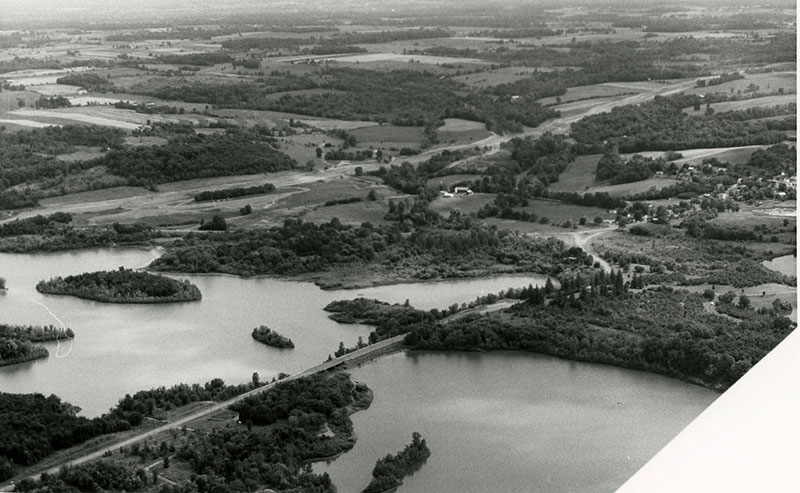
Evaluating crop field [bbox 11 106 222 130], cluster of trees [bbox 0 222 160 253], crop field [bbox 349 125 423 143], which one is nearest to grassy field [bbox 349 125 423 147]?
crop field [bbox 349 125 423 143]

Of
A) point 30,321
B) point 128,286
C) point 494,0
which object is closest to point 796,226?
point 494,0

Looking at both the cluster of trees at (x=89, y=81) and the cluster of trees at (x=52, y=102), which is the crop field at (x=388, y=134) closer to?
the cluster of trees at (x=89, y=81)

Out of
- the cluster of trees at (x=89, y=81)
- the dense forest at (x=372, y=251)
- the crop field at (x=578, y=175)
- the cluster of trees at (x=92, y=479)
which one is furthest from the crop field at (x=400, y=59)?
the cluster of trees at (x=92, y=479)

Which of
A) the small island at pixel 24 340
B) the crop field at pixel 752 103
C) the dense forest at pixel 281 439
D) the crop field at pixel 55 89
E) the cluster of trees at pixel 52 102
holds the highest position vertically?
the crop field at pixel 55 89

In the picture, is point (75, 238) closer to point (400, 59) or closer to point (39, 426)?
point (39, 426)

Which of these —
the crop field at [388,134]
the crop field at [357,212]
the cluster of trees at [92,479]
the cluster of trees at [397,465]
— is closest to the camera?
the cluster of trees at [92,479]

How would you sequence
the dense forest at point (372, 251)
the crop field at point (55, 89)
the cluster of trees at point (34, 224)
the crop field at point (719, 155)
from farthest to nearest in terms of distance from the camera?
the crop field at point (719, 155) → the dense forest at point (372, 251) → the crop field at point (55, 89) → the cluster of trees at point (34, 224)
